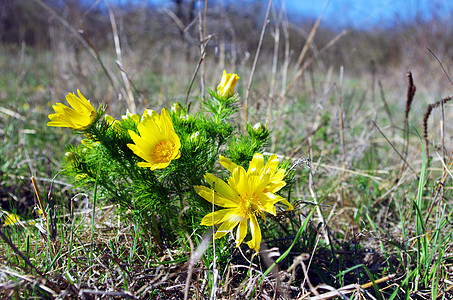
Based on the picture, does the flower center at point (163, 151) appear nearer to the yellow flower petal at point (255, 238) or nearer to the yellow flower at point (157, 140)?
the yellow flower at point (157, 140)

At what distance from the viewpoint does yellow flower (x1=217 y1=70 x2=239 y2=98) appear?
1196 mm

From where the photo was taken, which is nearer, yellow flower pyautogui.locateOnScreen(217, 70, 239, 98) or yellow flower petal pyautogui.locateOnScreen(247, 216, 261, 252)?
yellow flower petal pyautogui.locateOnScreen(247, 216, 261, 252)

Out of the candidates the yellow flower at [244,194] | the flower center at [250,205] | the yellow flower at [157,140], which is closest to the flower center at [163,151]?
the yellow flower at [157,140]

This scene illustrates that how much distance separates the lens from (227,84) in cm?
120

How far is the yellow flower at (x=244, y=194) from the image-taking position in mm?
1030

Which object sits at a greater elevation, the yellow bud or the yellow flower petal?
the yellow bud

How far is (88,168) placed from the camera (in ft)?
3.75

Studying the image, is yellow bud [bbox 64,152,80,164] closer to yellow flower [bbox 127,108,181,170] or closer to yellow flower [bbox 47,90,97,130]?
yellow flower [bbox 47,90,97,130]

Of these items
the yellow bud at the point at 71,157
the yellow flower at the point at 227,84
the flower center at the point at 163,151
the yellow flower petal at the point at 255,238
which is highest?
the yellow flower at the point at 227,84

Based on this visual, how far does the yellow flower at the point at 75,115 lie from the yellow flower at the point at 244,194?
423mm

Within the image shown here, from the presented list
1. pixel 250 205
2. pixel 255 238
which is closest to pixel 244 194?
pixel 250 205

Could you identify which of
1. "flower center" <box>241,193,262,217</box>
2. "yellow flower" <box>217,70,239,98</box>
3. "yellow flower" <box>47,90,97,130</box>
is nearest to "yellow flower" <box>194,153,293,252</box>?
"flower center" <box>241,193,262,217</box>

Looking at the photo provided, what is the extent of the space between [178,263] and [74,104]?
0.72m

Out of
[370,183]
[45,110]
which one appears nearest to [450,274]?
[370,183]
